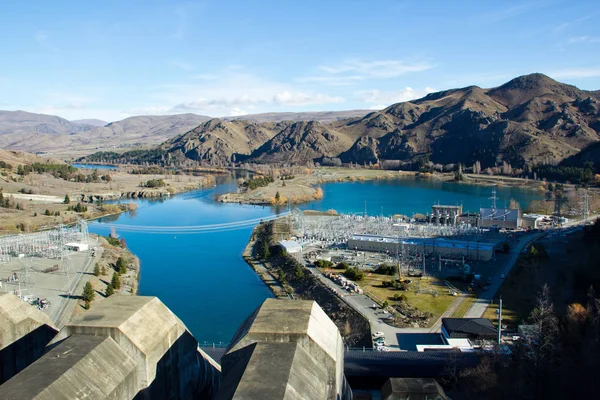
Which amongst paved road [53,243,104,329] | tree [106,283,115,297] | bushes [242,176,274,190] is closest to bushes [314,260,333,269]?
tree [106,283,115,297]

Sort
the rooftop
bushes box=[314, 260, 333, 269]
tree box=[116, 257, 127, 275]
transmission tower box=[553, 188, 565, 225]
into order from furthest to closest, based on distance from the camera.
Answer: transmission tower box=[553, 188, 565, 225], the rooftop, tree box=[116, 257, 127, 275], bushes box=[314, 260, 333, 269]

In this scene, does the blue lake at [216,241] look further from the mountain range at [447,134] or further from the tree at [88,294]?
the mountain range at [447,134]

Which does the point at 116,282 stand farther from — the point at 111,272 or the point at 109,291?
the point at 111,272

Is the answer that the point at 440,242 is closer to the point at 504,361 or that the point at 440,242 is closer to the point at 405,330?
the point at 405,330

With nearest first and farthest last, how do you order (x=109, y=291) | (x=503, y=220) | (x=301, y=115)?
(x=109, y=291) → (x=503, y=220) → (x=301, y=115)

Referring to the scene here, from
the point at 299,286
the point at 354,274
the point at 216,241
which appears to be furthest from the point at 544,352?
the point at 216,241

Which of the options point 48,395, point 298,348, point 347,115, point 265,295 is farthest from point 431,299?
point 347,115

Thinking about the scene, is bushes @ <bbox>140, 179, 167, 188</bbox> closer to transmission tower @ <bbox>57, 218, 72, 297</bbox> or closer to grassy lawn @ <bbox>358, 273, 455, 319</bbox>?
transmission tower @ <bbox>57, 218, 72, 297</bbox>
